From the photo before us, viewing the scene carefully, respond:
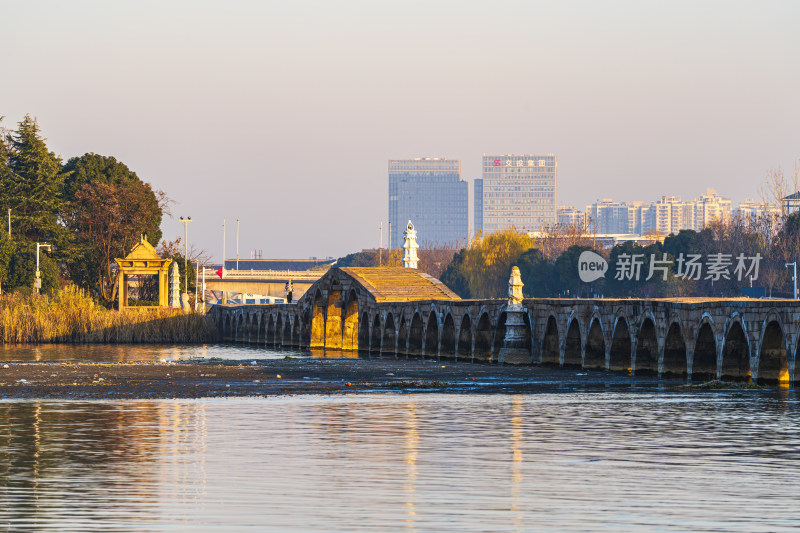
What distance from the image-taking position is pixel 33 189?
A: 385 feet

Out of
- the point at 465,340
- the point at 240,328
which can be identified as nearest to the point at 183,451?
the point at 465,340

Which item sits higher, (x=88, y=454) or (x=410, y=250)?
(x=410, y=250)

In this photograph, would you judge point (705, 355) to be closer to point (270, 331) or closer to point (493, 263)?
point (270, 331)

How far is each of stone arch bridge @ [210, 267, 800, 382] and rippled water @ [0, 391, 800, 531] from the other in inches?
251

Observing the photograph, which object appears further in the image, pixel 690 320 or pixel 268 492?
pixel 690 320

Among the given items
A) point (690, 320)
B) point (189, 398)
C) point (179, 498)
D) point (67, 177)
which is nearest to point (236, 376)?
point (189, 398)

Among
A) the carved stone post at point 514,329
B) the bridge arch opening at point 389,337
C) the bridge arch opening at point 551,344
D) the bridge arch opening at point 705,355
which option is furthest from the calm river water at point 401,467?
the bridge arch opening at point 389,337

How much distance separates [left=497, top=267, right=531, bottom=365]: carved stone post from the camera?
50.8 m

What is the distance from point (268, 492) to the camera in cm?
1580

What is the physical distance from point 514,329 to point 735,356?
15.4m

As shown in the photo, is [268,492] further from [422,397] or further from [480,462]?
[422,397]

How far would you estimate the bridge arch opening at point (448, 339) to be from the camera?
195ft

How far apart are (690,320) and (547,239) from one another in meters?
148

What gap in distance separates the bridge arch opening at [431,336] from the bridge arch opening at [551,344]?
35.0 feet
